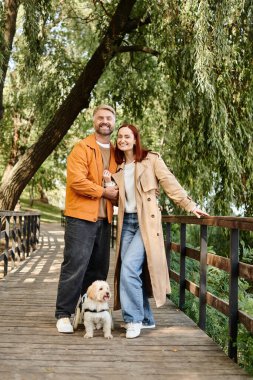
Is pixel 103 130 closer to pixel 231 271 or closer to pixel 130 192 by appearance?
pixel 130 192

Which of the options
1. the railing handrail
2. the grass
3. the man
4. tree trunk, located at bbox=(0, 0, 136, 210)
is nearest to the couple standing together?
the man

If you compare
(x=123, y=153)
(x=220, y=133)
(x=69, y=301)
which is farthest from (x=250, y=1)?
(x=69, y=301)

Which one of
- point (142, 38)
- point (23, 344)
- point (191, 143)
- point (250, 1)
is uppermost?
point (142, 38)

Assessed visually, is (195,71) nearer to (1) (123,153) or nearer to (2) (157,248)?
(1) (123,153)

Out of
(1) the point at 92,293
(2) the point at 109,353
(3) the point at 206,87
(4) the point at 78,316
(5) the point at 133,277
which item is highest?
(3) the point at 206,87

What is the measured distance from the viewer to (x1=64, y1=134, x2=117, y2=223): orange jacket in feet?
14.8

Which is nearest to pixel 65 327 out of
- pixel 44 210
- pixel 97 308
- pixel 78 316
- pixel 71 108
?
pixel 78 316

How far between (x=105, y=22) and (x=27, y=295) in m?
6.34

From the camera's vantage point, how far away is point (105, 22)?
1101 cm

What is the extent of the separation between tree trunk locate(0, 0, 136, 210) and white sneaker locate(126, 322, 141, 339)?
19.7 feet

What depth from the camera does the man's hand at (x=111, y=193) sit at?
450 cm

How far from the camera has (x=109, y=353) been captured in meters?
3.90

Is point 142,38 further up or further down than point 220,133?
further up

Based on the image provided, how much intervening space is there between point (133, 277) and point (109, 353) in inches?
28.8
